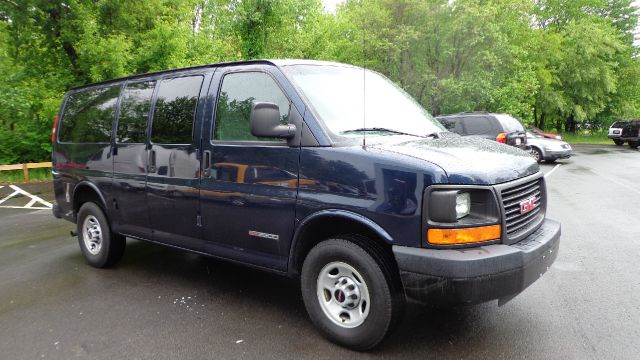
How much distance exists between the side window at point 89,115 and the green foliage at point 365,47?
296 centimetres

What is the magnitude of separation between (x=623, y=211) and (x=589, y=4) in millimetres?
38434

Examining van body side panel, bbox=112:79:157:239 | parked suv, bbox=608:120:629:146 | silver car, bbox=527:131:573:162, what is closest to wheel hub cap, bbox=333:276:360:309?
van body side panel, bbox=112:79:157:239

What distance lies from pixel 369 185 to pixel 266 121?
86 cm

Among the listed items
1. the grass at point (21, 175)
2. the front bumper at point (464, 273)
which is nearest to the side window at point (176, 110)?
the front bumper at point (464, 273)

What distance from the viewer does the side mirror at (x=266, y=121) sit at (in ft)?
10.8

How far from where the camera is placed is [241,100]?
3912 millimetres

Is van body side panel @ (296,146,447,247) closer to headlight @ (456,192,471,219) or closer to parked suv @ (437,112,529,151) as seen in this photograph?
headlight @ (456,192,471,219)

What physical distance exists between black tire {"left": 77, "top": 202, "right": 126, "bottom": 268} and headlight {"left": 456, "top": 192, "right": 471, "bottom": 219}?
392cm

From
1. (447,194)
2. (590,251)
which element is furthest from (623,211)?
(447,194)

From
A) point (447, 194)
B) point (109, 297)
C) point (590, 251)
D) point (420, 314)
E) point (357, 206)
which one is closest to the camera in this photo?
point (447, 194)

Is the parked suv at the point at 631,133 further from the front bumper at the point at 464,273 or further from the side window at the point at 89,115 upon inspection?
the side window at the point at 89,115

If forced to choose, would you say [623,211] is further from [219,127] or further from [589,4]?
[589,4]

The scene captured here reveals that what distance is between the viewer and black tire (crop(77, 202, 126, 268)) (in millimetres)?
5219

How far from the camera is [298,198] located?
3.44m
